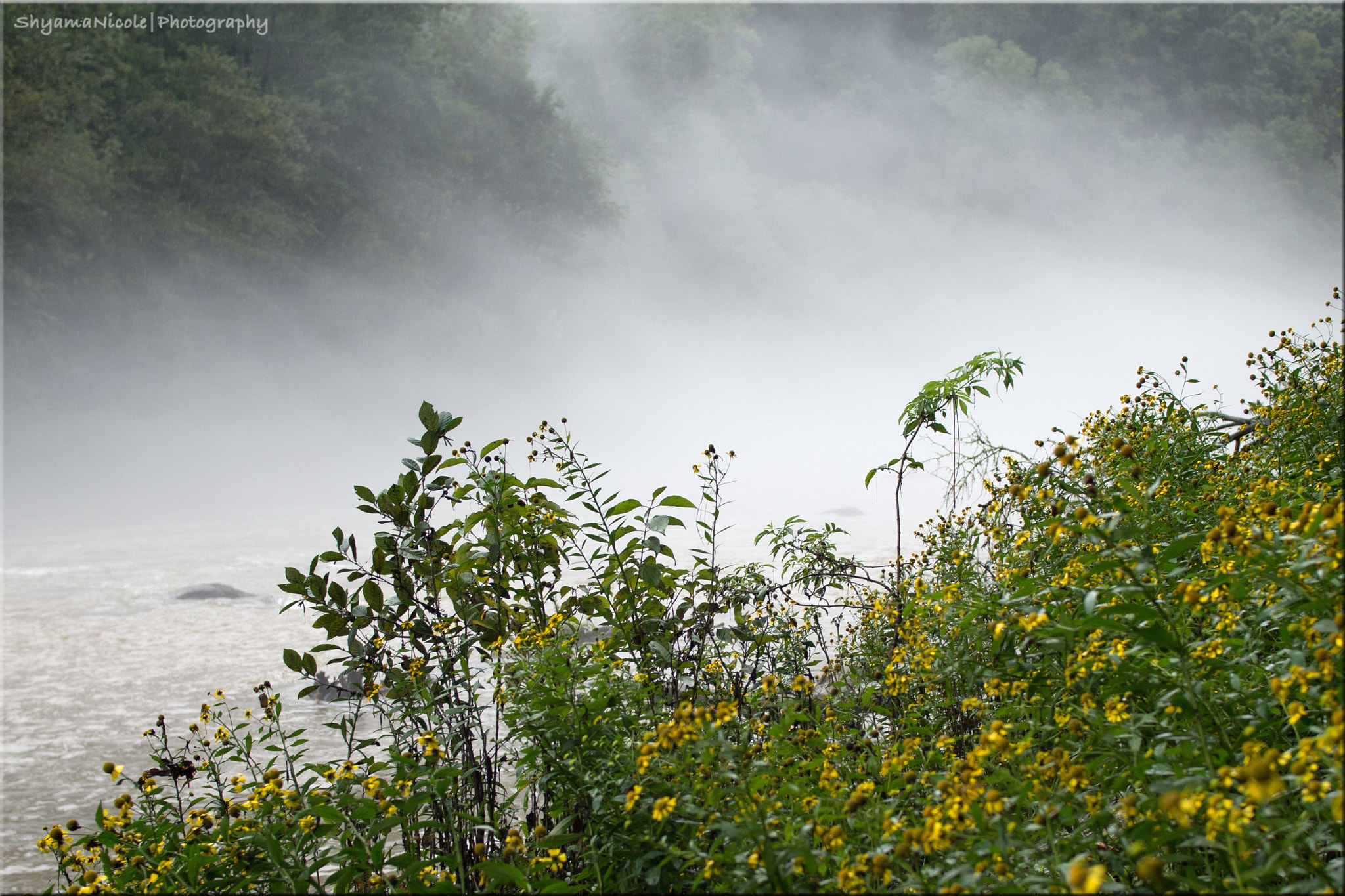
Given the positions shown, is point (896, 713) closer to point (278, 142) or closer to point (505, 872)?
point (505, 872)

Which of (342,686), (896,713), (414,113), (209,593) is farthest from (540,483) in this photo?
(414,113)

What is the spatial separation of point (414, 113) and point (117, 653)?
22.1 metres

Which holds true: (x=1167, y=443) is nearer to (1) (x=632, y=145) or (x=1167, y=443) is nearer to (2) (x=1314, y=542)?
(2) (x=1314, y=542)

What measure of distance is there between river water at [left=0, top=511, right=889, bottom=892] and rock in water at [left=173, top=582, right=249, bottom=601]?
0.26 feet

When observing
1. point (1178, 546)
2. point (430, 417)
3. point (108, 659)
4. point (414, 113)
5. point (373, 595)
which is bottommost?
point (108, 659)

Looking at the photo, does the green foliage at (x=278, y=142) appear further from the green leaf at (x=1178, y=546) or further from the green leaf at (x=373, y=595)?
the green leaf at (x=1178, y=546)

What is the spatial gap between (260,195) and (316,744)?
1986 cm

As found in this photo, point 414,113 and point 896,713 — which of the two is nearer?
point 896,713

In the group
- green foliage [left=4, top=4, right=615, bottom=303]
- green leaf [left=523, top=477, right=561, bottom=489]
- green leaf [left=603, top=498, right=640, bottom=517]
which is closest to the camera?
green leaf [left=603, top=498, right=640, bottom=517]

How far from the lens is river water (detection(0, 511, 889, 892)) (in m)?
3.68

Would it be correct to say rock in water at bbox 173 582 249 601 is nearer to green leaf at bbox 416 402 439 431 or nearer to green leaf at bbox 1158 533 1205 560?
green leaf at bbox 416 402 439 431

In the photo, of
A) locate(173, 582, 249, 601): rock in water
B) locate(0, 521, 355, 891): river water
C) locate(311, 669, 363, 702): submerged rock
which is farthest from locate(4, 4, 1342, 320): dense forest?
locate(311, 669, 363, 702): submerged rock

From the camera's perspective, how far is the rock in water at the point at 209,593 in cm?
824

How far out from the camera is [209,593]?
27.3ft
